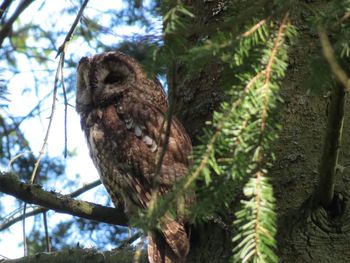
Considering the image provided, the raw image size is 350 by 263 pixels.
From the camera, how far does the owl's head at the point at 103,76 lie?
3492 mm

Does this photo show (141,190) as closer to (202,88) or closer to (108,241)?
(202,88)

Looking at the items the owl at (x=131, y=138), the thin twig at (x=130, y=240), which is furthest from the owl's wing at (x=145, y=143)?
the thin twig at (x=130, y=240)

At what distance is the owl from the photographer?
262 cm

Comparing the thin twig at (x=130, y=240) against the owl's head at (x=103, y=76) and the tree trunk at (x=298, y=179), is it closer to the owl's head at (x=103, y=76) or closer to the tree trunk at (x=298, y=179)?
the tree trunk at (x=298, y=179)

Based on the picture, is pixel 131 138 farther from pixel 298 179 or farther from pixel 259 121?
pixel 259 121

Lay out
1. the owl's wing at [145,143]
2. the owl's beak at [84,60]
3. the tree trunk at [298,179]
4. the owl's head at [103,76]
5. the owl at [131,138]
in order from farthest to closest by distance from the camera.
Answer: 1. the owl's beak at [84,60]
2. the owl's head at [103,76]
3. the owl's wing at [145,143]
4. the owl at [131,138]
5. the tree trunk at [298,179]

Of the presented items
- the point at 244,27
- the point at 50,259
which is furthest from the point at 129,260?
the point at 244,27

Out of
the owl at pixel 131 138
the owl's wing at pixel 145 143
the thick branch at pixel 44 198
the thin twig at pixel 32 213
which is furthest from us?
the thin twig at pixel 32 213

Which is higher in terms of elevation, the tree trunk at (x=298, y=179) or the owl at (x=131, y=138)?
the owl at (x=131, y=138)

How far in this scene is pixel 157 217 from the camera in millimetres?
1379

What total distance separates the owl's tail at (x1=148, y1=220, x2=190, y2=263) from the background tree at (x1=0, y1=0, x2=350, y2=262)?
0.17ft

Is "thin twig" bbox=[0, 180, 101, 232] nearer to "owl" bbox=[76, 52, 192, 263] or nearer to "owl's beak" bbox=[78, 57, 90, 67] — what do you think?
"owl" bbox=[76, 52, 192, 263]

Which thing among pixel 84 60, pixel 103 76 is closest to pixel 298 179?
pixel 103 76

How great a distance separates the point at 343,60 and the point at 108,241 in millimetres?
2386
